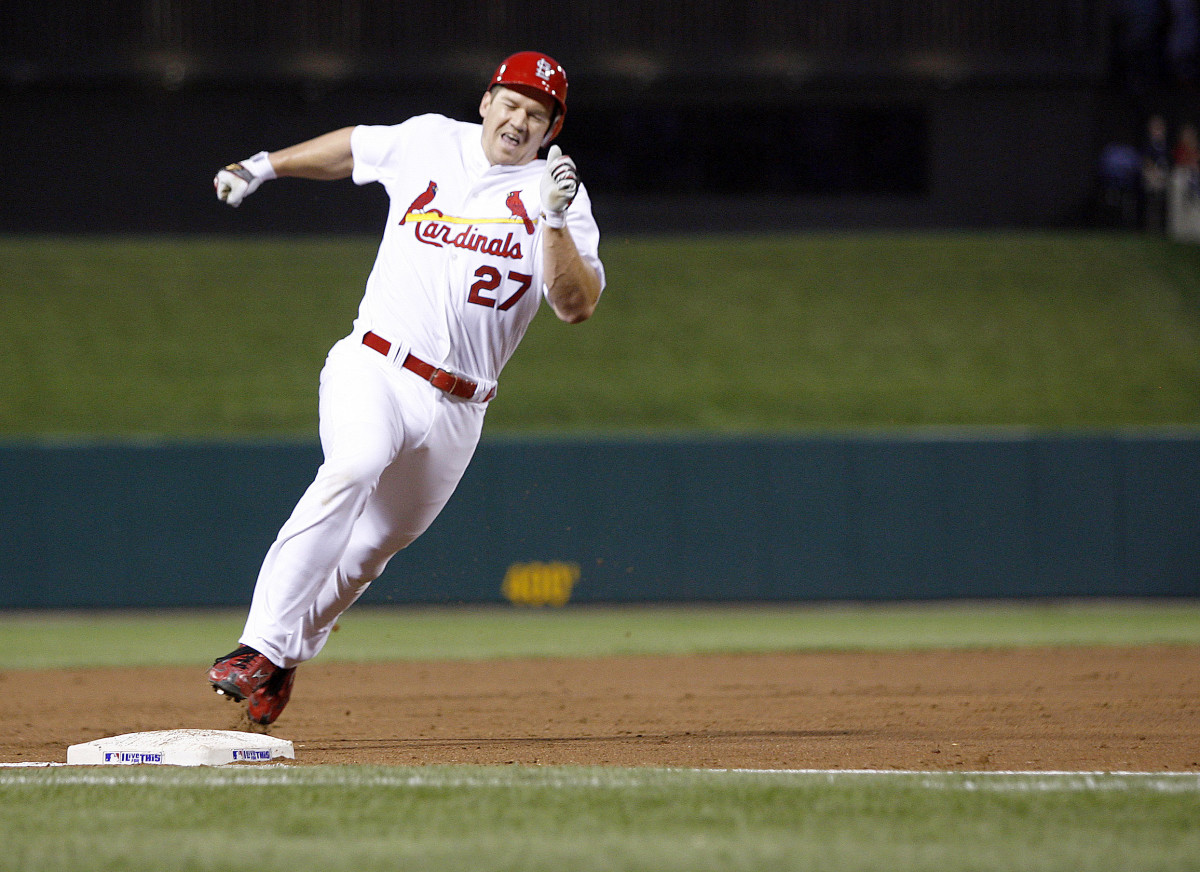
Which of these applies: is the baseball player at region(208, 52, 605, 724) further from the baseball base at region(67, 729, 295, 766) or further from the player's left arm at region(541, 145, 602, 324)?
the baseball base at region(67, 729, 295, 766)

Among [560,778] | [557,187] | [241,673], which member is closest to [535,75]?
[557,187]

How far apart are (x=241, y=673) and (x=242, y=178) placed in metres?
1.56

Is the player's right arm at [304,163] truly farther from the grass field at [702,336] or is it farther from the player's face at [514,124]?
the grass field at [702,336]

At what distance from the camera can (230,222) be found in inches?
866

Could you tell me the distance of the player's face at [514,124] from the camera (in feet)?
15.3

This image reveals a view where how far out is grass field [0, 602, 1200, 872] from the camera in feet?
9.63

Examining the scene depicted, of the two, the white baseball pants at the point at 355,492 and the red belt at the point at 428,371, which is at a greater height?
the red belt at the point at 428,371

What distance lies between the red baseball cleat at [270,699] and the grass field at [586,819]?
0.49 meters

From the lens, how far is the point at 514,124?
15.3ft

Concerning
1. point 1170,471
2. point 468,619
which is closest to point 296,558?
point 468,619

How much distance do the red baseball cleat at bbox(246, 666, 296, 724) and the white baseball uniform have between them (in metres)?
0.11

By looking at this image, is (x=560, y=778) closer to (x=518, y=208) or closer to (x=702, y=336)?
(x=518, y=208)

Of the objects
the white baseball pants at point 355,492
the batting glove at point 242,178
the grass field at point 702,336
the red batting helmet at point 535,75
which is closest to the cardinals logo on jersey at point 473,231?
the red batting helmet at point 535,75

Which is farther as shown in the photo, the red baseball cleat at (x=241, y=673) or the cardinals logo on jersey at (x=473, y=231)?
the cardinals logo on jersey at (x=473, y=231)
